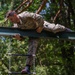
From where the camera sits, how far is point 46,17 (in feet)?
34.1

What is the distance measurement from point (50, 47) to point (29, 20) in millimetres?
4940

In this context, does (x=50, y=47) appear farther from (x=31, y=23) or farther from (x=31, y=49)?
(x=31, y=23)

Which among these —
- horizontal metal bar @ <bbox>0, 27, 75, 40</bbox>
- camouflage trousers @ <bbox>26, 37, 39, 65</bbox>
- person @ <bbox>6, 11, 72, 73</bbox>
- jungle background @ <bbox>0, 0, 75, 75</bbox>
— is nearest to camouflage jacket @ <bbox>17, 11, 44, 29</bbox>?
person @ <bbox>6, 11, 72, 73</bbox>

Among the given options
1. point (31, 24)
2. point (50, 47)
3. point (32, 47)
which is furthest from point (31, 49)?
point (50, 47)

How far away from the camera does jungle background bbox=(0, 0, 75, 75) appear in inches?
399

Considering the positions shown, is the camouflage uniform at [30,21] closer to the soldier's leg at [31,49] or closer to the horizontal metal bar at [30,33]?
the horizontal metal bar at [30,33]

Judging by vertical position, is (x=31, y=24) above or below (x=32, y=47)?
above

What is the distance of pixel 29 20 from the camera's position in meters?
6.19

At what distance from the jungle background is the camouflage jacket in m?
3.34

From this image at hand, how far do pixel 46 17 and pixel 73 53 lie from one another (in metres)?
1.60

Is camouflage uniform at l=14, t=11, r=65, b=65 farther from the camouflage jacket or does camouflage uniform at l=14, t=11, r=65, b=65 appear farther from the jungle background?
the jungle background

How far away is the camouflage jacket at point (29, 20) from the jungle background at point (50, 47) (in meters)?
3.34

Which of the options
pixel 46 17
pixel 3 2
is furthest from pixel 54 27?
pixel 46 17

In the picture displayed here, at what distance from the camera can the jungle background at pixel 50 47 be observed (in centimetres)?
1013
